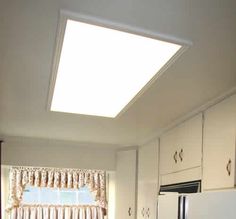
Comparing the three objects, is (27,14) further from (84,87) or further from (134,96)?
(134,96)

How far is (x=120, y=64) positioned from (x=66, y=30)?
1.60 feet

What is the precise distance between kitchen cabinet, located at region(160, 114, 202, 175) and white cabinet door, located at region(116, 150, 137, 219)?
33.8 inches

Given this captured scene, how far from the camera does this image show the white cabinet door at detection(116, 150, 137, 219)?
4359 mm

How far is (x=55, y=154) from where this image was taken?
4.43 meters

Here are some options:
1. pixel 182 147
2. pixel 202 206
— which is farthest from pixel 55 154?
pixel 202 206

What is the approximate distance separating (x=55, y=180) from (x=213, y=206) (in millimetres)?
3191

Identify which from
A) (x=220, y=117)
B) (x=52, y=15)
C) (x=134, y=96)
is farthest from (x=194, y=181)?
(x=52, y=15)

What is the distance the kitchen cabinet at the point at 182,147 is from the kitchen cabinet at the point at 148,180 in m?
0.22

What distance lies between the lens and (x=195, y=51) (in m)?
1.89

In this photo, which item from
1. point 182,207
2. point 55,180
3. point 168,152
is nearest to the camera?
point 182,207

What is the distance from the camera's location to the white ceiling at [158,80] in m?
1.51

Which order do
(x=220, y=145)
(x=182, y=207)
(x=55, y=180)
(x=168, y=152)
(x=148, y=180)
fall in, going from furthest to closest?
1. (x=55, y=180)
2. (x=148, y=180)
3. (x=168, y=152)
4. (x=220, y=145)
5. (x=182, y=207)

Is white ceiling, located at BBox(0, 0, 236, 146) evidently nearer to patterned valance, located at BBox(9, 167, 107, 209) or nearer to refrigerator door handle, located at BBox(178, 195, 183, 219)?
refrigerator door handle, located at BBox(178, 195, 183, 219)

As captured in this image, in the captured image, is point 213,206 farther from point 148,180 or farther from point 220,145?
point 148,180
